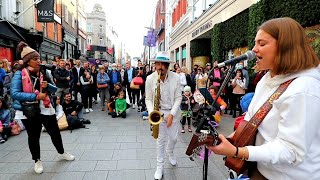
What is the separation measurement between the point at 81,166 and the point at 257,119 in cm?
392

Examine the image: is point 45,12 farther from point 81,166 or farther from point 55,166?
point 81,166

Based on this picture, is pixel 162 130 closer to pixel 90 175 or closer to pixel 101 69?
pixel 90 175

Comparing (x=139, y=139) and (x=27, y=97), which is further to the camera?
(x=139, y=139)

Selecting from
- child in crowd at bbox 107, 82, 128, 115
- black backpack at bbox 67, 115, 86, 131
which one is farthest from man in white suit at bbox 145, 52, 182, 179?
child in crowd at bbox 107, 82, 128, 115

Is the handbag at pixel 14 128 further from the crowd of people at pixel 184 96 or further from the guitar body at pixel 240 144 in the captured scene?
the guitar body at pixel 240 144

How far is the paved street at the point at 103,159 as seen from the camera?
4355 millimetres

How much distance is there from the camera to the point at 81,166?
15.5ft

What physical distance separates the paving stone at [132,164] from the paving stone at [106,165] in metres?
0.09

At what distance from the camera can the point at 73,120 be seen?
768cm

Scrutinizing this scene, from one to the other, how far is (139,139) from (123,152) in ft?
3.43

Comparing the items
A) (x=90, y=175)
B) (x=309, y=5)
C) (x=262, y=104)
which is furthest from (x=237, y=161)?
(x=309, y=5)

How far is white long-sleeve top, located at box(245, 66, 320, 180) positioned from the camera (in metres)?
1.36

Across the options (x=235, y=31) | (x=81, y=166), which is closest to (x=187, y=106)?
(x=81, y=166)

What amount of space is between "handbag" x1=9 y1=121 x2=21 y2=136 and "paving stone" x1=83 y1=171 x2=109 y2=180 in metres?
3.63
